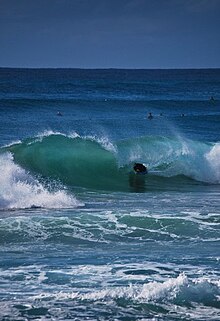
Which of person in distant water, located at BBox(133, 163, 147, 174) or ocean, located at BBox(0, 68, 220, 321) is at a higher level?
person in distant water, located at BBox(133, 163, 147, 174)

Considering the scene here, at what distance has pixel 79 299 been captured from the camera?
1187 cm

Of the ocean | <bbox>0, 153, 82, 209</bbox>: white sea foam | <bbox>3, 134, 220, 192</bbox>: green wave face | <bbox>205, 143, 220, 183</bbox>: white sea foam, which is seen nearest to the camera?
the ocean

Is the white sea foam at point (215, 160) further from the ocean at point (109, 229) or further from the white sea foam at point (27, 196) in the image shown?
the white sea foam at point (27, 196)

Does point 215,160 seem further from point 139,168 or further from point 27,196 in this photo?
point 27,196

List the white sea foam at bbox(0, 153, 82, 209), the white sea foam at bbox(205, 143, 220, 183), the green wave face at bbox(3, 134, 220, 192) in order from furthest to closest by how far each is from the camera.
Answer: the white sea foam at bbox(205, 143, 220, 183)
the green wave face at bbox(3, 134, 220, 192)
the white sea foam at bbox(0, 153, 82, 209)

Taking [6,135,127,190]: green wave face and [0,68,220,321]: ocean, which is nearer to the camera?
[0,68,220,321]: ocean

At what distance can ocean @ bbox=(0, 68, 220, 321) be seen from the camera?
38.8 ft

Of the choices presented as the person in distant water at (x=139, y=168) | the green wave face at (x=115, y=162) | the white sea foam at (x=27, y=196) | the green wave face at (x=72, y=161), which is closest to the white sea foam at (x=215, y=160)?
the green wave face at (x=115, y=162)

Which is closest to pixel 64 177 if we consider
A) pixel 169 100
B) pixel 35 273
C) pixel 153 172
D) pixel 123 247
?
pixel 153 172

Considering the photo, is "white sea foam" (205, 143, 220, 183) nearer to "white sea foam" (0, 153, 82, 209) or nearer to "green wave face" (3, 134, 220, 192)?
"green wave face" (3, 134, 220, 192)

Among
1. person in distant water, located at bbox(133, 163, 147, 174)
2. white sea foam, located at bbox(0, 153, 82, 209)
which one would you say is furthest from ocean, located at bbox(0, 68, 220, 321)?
person in distant water, located at bbox(133, 163, 147, 174)

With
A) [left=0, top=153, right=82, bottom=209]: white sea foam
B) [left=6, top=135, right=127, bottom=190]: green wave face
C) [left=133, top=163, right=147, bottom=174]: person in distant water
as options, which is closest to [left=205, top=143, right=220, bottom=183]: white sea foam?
[left=133, top=163, right=147, bottom=174]: person in distant water

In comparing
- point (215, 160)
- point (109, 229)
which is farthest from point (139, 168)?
point (109, 229)

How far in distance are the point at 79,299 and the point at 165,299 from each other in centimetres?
130
